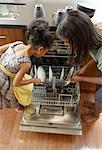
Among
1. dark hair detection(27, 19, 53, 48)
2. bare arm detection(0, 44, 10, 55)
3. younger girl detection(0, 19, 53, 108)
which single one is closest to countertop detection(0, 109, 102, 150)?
younger girl detection(0, 19, 53, 108)

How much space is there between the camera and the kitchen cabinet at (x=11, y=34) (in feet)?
5.84

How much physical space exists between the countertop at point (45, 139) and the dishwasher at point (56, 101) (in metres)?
0.14

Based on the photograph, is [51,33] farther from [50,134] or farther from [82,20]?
[50,134]

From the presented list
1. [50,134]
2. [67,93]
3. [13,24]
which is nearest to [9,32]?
[13,24]

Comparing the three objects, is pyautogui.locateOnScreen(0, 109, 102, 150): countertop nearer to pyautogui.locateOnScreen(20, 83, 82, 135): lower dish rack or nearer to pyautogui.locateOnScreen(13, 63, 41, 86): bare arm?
pyautogui.locateOnScreen(20, 83, 82, 135): lower dish rack

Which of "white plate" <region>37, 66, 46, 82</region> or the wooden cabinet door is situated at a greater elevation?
the wooden cabinet door

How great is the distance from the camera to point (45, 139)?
1.82m

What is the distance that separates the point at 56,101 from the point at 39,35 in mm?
459

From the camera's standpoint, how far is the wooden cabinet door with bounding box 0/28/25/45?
5.87 feet

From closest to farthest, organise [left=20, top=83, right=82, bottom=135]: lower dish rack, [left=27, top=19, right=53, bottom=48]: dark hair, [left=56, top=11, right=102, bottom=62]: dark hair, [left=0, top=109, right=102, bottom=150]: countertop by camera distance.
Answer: [left=56, top=11, right=102, bottom=62]: dark hair → [left=27, top=19, right=53, bottom=48]: dark hair → [left=20, top=83, right=82, bottom=135]: lower dish rack → [left=0, top=109, right=102, bottom=150]: countertop

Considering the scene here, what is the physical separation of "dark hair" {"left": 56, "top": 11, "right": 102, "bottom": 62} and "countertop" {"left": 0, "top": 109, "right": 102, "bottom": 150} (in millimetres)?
753

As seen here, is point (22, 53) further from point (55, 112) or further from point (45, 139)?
point (45, 139)

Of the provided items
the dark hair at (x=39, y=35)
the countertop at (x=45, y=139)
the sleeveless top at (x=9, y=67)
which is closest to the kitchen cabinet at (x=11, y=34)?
the sleeveless top at (x=9, y=67)

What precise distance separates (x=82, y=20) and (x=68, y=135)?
92 cm
